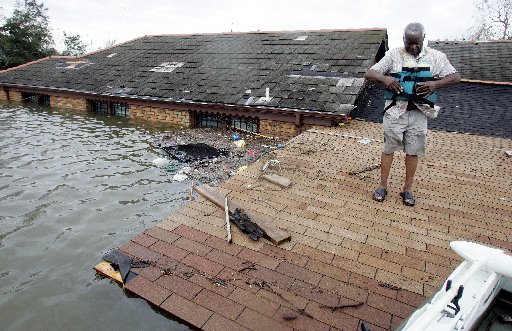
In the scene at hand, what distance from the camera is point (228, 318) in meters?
2.44

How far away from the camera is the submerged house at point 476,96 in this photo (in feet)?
30.5

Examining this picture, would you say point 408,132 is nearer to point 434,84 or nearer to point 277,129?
point 434,84

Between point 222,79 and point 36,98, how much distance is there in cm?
1054

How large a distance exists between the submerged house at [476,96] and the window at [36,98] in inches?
567

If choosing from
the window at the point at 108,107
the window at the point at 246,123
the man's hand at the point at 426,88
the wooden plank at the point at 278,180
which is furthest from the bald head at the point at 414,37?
the window at the point at 108,107

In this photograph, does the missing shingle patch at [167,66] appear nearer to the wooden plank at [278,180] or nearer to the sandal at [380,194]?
the wooden plank at [278,180]

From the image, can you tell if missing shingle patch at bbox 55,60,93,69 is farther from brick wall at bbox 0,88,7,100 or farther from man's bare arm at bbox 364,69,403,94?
man's bare arm at bbox 364,69,403,94

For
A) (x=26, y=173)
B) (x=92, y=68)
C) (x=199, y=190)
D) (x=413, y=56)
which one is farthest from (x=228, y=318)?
(x=92, y=68)

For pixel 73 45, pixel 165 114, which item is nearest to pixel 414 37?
pixel 165 114

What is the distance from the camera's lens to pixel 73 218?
4832 millimetres

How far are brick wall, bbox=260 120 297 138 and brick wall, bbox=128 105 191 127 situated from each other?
310cm

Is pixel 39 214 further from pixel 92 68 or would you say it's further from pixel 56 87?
pixel 92 68

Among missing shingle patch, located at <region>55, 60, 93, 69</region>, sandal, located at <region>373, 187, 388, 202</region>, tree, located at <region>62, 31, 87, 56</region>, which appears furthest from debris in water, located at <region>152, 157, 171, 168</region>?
tree, located at <region>62, 31, 87, 56</region>

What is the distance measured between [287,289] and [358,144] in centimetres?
514
